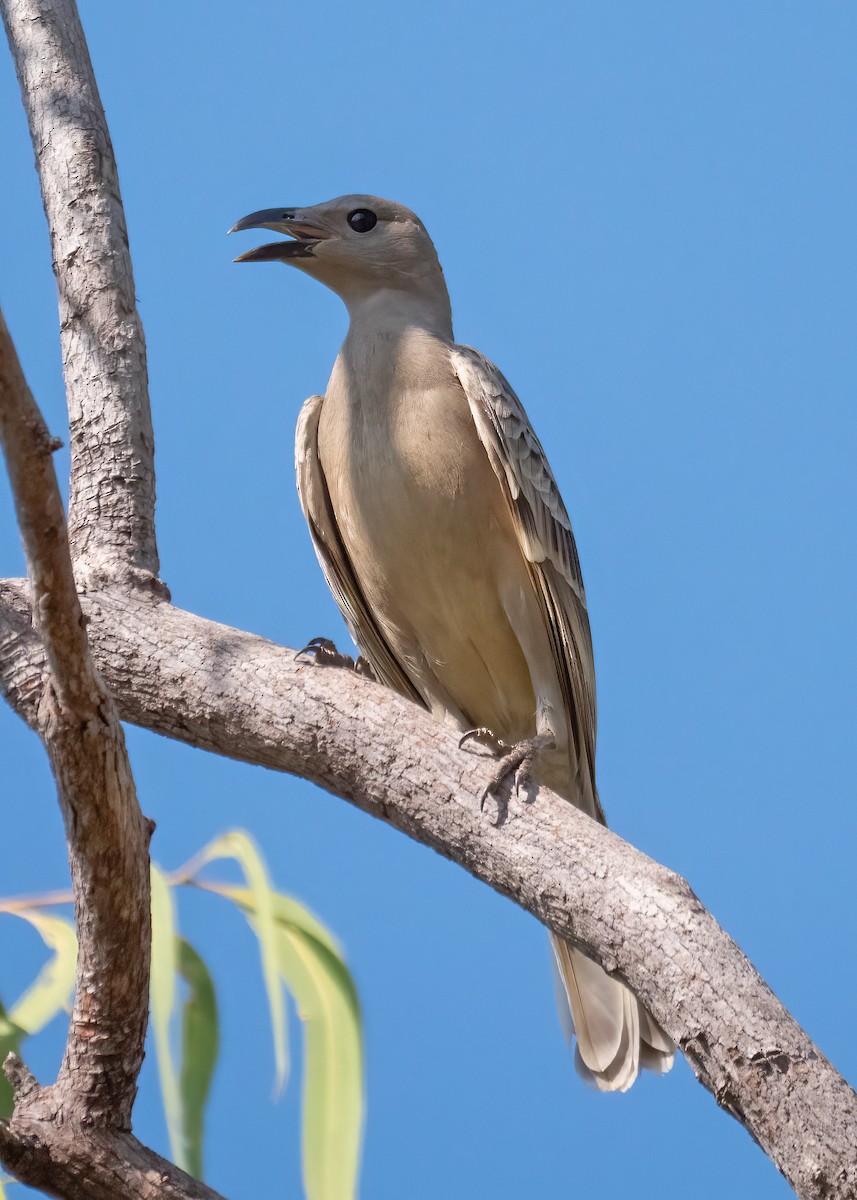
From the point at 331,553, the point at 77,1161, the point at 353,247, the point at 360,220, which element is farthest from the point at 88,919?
the point at 360,220

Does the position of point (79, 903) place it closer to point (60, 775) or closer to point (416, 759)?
point (60, 775)

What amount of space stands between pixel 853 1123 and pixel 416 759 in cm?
125

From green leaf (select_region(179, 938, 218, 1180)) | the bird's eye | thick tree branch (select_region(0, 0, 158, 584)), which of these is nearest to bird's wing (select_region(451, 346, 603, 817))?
the bird's eye

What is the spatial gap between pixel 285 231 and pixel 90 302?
929 mm

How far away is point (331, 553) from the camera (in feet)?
14.4

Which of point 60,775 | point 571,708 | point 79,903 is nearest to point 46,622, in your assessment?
point 60,775

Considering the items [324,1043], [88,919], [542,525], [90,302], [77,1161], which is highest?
[542,525]

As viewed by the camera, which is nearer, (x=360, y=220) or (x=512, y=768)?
(x=512, y=768)

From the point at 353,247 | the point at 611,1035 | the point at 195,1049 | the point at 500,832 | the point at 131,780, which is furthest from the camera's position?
the point at 353,247

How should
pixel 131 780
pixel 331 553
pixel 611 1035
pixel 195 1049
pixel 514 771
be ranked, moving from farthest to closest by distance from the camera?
pixel 331 553
pixel 611 1035
pixel 195 1049
pixel 514 771
pixel 131 780

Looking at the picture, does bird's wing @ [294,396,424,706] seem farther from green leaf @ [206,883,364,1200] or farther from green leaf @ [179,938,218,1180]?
green leaf @ [179,938,218,1180]

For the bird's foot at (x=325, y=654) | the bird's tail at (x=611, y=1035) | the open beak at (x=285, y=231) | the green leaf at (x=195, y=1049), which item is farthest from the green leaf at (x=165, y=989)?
the open beak at (x=285, y=231)

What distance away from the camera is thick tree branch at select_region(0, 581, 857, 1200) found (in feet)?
8.01

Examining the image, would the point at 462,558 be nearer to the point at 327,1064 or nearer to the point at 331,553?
the point at 331,553
